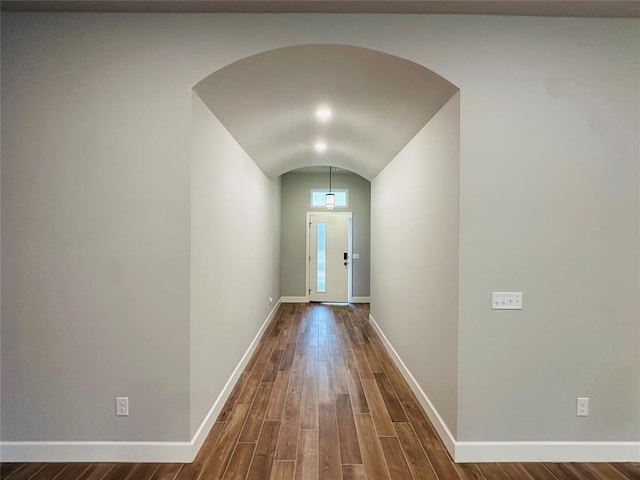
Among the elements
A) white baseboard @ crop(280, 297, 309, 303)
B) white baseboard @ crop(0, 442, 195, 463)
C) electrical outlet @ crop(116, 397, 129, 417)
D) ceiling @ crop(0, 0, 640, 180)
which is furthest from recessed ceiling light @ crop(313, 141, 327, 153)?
white baseboard @ crop(280, 297, 309, 303)

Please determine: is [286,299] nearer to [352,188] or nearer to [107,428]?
[352,188]

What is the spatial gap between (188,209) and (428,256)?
6.06 ft

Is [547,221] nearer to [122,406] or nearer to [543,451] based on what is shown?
[543,451]

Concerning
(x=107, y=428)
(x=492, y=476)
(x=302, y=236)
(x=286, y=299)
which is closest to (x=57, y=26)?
(x=107, y=428)

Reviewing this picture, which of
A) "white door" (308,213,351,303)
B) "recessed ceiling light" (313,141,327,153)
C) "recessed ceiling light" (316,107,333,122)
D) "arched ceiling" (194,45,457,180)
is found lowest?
"white door" (308,213,351,303)

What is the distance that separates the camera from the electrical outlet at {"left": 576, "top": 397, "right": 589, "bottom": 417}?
1843 millimetres

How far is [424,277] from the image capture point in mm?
2463

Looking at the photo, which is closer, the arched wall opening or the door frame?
the arched wall opening

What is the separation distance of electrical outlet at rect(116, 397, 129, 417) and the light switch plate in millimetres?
2410

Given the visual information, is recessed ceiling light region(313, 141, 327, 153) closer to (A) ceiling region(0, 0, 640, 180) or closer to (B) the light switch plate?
(A) ceiling region(0, 0, 640, 180)

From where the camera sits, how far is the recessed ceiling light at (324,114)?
2611mm

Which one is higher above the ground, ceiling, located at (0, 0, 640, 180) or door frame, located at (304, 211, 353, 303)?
ceiling, located at (0, 0, 640, 180)

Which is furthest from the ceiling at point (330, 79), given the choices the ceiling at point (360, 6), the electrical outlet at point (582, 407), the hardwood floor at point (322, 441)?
the hardwood floor at point (322, 441)

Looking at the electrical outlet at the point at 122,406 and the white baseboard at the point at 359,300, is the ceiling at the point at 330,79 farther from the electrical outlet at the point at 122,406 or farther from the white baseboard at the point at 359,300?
the white baseboard at the point at 359,300
